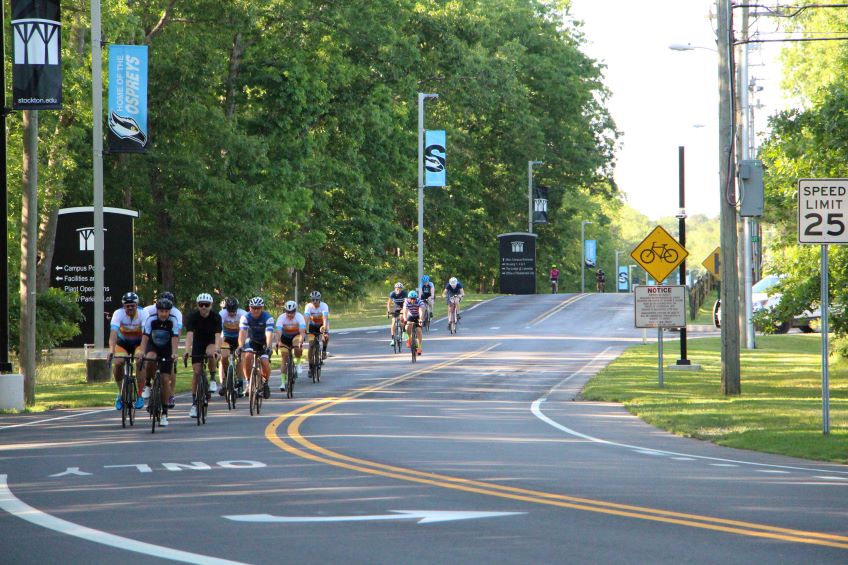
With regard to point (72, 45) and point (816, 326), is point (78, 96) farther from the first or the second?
point (816, 326)

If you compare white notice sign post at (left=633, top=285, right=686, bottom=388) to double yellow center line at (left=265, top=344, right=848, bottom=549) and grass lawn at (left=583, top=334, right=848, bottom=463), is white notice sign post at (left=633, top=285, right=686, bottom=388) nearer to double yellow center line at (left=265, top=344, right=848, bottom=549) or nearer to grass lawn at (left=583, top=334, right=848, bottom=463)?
grass lawn at (left=583, top=334, right=848, bottom=463)

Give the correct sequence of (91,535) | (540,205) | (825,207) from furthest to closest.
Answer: (540,205), (825,207), (91,535)

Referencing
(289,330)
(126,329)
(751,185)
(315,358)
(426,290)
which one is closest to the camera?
(126,329)

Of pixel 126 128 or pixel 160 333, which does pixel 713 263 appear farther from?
pixel 160 333

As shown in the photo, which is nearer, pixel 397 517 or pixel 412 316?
pixel 397 517

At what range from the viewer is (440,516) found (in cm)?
1076

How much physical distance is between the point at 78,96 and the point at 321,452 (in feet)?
82.2

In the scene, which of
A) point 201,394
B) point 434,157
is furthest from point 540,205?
point 201,394

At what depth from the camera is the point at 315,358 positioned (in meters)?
29.7

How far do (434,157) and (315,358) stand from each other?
102 feet

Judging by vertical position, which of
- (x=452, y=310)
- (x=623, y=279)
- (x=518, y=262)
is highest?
(x=518, y=262)

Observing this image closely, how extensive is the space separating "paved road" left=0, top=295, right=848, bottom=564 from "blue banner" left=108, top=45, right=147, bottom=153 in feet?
31.2

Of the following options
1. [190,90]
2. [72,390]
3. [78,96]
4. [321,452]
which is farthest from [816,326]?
[321,452]

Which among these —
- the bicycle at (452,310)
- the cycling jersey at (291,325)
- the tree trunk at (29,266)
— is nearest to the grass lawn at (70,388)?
the tree trunk at (29,266)
